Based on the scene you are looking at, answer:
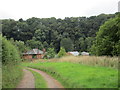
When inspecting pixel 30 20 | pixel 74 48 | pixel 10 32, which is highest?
pixel 30 20

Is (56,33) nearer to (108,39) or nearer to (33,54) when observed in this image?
(33,54)

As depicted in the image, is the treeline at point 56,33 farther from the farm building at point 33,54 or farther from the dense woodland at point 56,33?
the farm building at point 33,54

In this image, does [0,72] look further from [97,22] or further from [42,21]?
[42,21]

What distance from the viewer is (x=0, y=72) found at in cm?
1394

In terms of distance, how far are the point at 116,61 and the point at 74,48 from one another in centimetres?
7565

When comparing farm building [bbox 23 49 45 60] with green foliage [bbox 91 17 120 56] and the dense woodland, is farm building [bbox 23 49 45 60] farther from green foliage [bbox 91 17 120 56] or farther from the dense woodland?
green foliage [bbox 91 17 120 56]

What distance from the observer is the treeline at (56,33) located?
86.1 meters

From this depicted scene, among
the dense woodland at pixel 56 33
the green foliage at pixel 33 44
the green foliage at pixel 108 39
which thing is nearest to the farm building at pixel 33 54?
the green foliage at pixel 33 44

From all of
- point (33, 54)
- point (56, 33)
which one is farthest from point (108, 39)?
point (56, 33)

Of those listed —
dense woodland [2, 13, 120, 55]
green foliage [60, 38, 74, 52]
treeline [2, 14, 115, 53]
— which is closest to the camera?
green foliage [60, 38, 74, 52]

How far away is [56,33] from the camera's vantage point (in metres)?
91.6

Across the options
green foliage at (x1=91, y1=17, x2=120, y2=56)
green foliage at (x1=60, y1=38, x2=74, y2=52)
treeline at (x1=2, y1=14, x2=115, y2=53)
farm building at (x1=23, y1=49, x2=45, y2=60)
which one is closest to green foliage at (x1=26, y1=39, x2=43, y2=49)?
treeline at (x1=2, y1=14, x2=115, y2=53)

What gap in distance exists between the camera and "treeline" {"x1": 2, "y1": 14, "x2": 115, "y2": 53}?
282 feet

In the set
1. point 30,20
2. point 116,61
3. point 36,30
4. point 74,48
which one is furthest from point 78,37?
point 116,61
